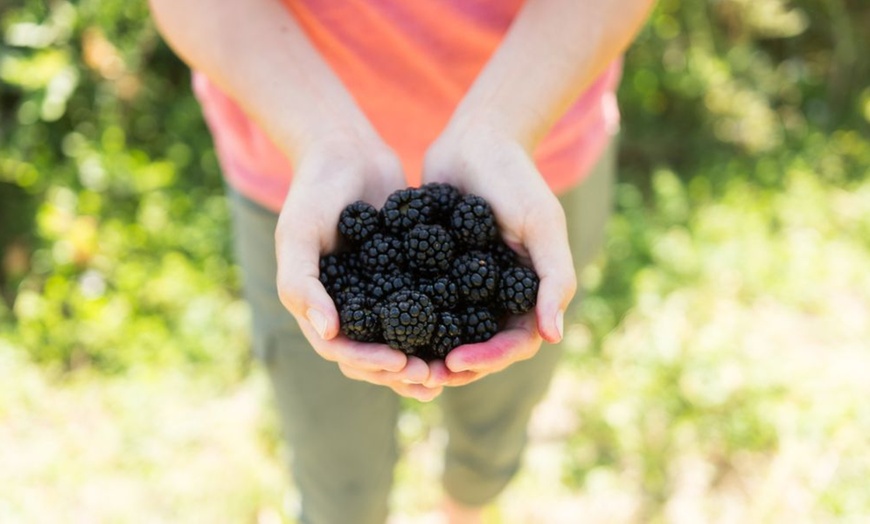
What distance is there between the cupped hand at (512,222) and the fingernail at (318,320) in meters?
0.18

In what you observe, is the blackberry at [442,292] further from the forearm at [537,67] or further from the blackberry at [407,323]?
the forearm at [537,67]

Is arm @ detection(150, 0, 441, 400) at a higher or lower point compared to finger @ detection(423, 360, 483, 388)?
higher

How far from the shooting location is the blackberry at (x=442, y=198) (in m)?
1.21

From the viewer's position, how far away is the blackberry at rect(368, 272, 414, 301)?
1165 millimetres

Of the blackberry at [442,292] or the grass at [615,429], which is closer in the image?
the blackberry at [442,292]

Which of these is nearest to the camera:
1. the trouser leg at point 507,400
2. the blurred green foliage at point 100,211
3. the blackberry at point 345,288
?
the blackberry at point 345,288

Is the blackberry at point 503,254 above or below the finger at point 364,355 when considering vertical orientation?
above

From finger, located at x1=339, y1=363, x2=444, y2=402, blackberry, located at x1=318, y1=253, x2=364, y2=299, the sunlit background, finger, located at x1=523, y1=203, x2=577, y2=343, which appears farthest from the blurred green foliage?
finger, located at x1=523, y1=203, x2=577, y2=343

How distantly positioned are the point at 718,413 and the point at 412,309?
165 cm

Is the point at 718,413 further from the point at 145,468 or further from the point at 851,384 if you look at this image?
the point at 145,468

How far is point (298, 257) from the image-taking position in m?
1.08

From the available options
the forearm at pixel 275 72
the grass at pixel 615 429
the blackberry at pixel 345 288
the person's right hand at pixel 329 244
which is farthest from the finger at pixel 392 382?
the grass at pixel 615 429

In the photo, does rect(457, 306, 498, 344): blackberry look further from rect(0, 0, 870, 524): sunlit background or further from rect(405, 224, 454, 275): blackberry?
rect(0, 0, 870, 524): sunlit background

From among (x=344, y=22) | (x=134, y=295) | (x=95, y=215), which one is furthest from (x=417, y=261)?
(x=95, y=215)
